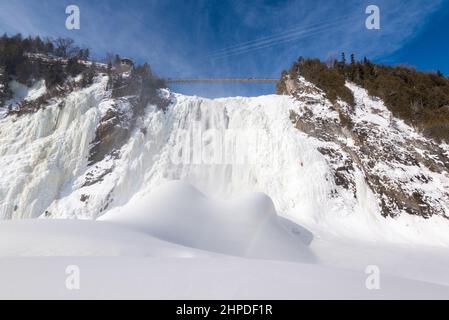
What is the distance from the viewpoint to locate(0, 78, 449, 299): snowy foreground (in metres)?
3.24

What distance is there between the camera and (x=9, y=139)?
18344mm

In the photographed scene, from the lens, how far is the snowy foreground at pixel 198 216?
128 inches

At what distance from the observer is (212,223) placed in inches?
334

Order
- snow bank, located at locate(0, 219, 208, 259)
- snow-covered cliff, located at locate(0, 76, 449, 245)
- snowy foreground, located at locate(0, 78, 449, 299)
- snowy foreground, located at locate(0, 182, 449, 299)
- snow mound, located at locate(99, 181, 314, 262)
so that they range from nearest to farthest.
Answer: snowy foreground, located at locate(0, 182, 449, 299)
snowy foreground, located at locate(0, 78, 449, 299)
snow bank, located at locate(0, 219, 208, 259)
snow mound, located at locate(99, 181, 314, 262)
snow-covered cliff, located at locate(0, 76, 449, 245)

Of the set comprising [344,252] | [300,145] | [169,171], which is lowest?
[344,252]

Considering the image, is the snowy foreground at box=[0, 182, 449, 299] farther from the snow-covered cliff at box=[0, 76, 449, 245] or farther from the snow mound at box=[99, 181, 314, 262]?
the snow-covered cliff at box=[0, 76, 449, 245]

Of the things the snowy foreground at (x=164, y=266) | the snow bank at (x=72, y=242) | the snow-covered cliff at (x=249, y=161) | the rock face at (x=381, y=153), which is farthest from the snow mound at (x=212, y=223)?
the rock face at (x=381, y=153)

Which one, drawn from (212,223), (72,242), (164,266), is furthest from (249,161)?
(164,266)

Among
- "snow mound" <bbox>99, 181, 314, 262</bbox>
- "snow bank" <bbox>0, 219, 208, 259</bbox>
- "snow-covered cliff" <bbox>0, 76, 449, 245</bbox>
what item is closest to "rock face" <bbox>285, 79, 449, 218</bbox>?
"snow-covered cliff" <bbox>0, 76, 449, 245</bbox>

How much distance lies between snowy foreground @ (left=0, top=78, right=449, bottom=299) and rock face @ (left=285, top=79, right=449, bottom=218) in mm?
291

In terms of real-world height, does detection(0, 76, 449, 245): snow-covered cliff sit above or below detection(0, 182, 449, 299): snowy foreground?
above
